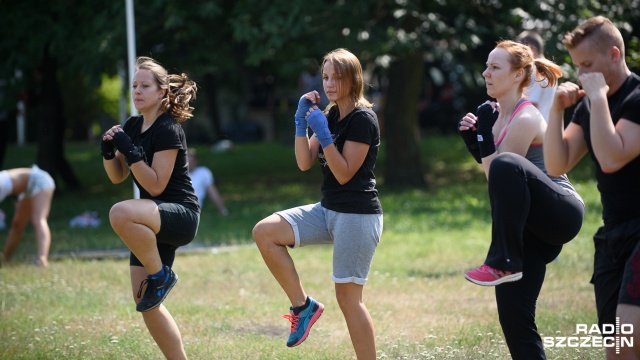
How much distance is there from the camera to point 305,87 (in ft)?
85.3

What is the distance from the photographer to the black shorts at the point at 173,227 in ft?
17.0

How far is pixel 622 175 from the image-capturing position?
397 cm

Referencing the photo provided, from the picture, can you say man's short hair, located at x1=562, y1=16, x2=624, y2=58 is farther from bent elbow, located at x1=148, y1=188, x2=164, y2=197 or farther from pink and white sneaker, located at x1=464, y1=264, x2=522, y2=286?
bent elbow, located at x1=148, y1=188, x2=164, y2=197

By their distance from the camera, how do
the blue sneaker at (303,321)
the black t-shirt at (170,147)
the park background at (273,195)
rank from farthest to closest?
the park background at (273,195) → the black t-shirt at (170,147) → the blue sneaker at (303,321)

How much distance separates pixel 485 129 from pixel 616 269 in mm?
1078

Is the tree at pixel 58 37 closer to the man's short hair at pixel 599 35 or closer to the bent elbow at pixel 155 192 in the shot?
the bent elbow at pixel 155 192

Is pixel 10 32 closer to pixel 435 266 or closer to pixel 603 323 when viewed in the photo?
pixel 435 266

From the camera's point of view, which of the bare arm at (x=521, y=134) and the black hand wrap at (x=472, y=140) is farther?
the black hand wrap at (x=472, y=140)

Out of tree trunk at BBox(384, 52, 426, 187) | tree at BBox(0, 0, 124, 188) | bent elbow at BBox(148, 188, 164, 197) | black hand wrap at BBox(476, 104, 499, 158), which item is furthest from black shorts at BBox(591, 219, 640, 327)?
tree trunk at BBox(384, 52, 426, 187)

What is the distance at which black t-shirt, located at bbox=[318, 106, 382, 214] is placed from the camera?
16.3 ft

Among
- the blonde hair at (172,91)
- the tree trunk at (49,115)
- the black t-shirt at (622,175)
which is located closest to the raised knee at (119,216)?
the blonde hair at (172,91)

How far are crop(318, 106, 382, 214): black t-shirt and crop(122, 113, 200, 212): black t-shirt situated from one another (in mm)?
963

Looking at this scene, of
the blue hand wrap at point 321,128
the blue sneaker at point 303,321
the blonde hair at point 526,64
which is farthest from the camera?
the blue sneaker at point 303,321

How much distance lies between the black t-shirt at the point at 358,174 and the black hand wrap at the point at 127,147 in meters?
1.15
